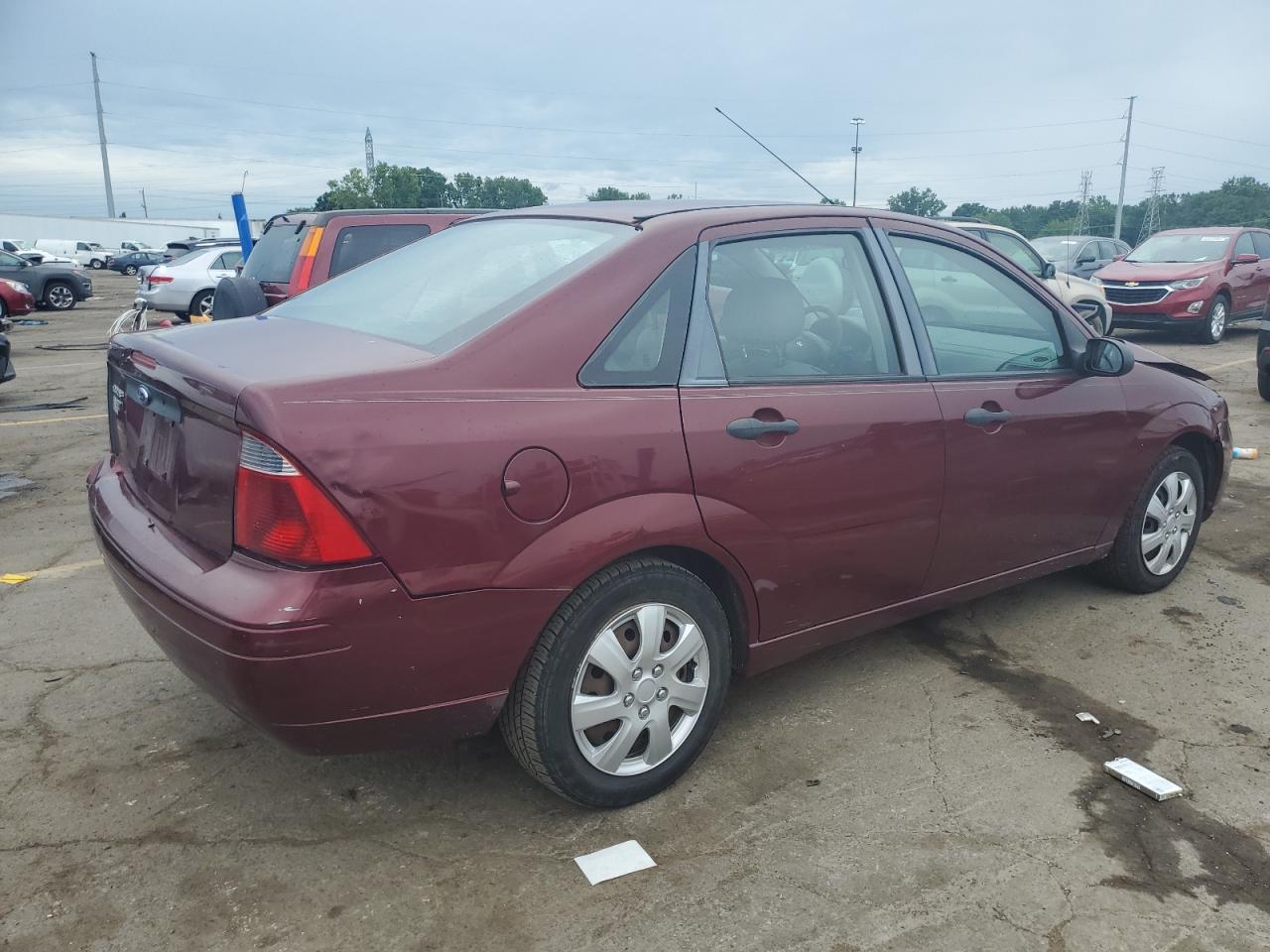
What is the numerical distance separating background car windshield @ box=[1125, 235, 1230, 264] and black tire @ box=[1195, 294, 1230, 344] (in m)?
0.64

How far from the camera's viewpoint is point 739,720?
11.1 feet

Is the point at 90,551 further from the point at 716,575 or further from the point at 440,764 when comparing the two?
the point at 716,575

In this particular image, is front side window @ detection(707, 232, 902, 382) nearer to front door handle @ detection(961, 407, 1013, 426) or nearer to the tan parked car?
front door handle @ detection(961, 407, 1013, 426)

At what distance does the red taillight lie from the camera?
88.7 inches

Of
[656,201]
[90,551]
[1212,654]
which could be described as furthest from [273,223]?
[1212,654]

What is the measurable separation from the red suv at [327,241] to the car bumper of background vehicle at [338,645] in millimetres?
6286

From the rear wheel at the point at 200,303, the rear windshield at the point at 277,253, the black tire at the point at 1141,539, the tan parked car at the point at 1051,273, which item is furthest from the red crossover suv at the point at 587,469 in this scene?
the rear wheel at the point at 200,303

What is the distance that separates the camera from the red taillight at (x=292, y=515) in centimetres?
225

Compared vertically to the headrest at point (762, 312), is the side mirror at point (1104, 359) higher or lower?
lower

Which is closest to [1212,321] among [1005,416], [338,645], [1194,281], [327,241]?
[1194,281]

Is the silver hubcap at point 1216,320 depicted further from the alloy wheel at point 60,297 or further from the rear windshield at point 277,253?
the alloy wheel at point 60,297

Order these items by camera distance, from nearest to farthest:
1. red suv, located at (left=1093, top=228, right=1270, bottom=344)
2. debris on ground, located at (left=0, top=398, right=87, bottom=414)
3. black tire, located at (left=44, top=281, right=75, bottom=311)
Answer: debris on ground, located at (left=0, top=398, right=87, bottom=414)
red suv, located at (left=1093, top=228, right=1270, bottom=344)
black tire, located at (left=44, top=281, right=75, bottom=311)

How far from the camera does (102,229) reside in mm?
93125

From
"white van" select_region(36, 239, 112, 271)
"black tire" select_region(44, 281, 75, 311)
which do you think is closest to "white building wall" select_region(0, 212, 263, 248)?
"white van" select_region(36, 239, 112, 271)
